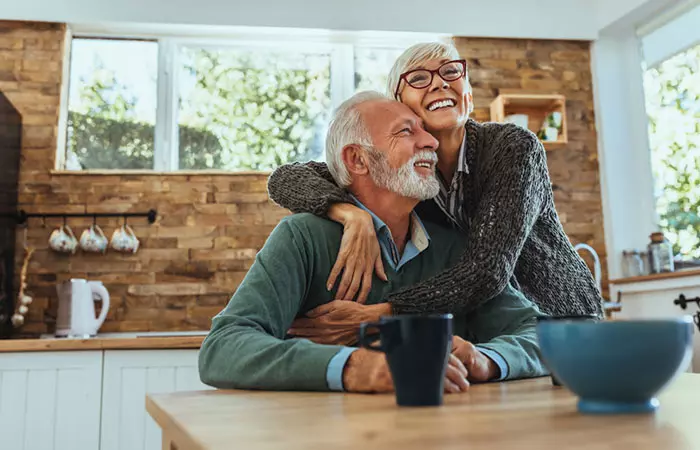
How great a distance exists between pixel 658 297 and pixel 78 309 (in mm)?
2690

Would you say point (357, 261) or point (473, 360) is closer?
point (473, 360)

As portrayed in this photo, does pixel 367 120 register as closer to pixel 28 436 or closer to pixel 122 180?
pixel 28 436

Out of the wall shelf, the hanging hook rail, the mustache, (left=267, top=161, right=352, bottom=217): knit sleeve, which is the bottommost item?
(left=267, top=161, right=352, bottom=217): knit sleeve

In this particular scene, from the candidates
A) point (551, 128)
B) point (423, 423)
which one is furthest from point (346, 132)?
point (551, 128)

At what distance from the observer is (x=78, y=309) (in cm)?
293

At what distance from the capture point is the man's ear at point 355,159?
57.4 inches

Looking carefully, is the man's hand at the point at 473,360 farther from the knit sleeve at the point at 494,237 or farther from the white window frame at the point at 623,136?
the white window frame at the point at 623,136

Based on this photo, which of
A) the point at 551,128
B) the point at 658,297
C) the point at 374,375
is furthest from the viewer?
the point at 551,128

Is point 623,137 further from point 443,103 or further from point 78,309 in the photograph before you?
point 78,309

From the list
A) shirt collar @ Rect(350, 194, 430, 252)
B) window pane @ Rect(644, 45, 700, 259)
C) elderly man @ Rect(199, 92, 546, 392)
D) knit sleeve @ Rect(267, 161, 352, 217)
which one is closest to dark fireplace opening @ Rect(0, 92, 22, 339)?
knit sleeve @ Rect(267, 161, 352, 217)

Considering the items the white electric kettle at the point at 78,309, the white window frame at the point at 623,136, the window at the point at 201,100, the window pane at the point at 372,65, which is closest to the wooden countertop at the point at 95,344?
the white electric kettle at the point at 78,309

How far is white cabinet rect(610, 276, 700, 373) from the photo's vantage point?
2.91 meters

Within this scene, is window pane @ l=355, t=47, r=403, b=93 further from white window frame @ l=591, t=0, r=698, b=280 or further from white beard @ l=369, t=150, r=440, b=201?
white beard @ l=369, t=150, r=440, b=201

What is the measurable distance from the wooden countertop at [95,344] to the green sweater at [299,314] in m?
1.39
